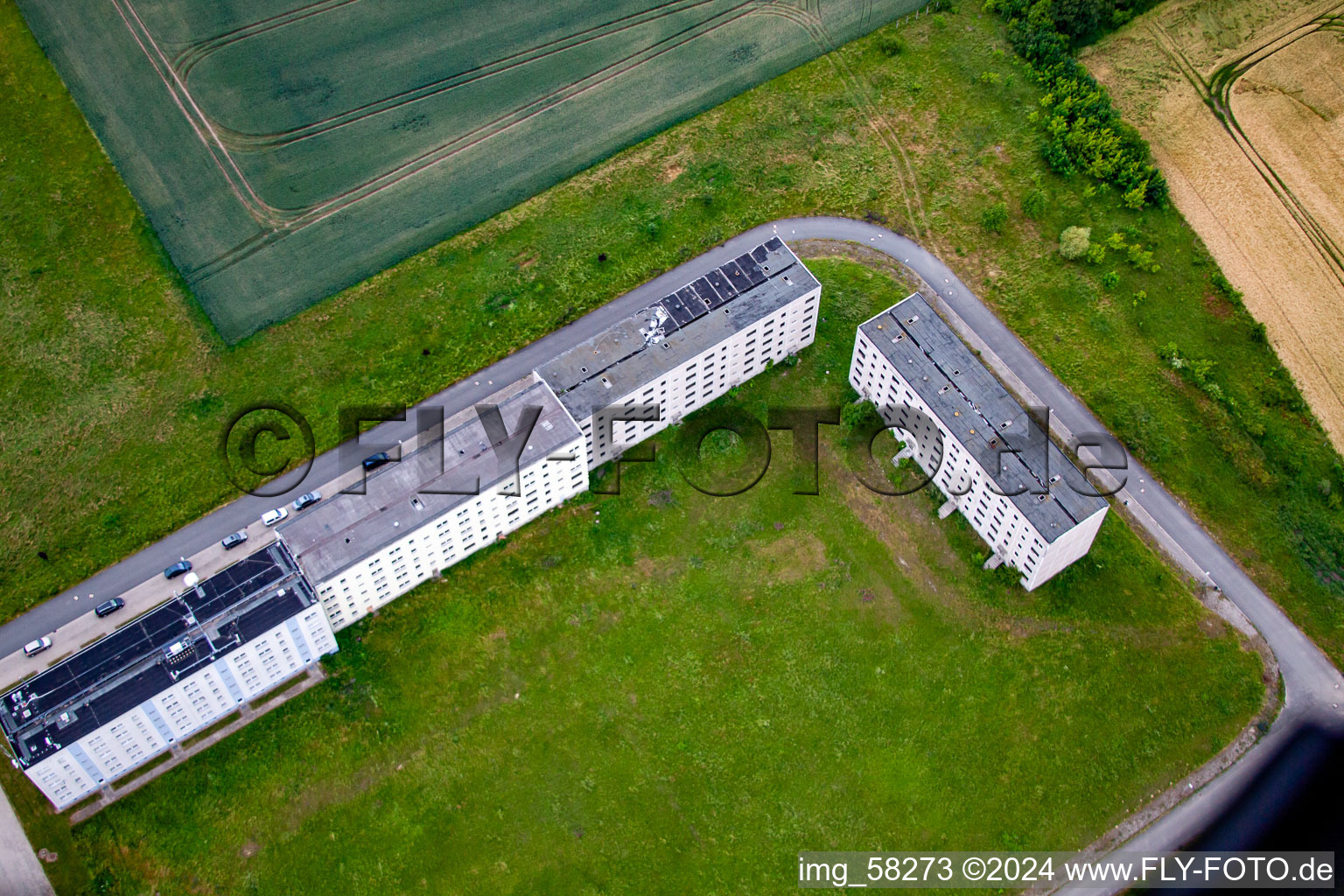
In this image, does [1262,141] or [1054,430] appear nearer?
[1054,430]

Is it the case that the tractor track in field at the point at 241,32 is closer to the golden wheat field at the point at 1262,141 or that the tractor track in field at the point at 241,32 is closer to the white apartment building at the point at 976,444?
the white apartment building at the point at 976,444

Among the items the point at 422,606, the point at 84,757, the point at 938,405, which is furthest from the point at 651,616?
the point at 84,757

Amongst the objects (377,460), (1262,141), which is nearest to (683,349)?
(377,460)

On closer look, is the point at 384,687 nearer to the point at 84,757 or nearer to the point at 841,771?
the point at 84,757

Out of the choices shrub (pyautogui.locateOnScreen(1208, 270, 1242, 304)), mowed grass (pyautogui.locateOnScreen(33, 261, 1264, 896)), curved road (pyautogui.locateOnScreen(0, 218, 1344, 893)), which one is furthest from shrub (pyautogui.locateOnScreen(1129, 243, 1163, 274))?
mowed grass (pyautogui.locateOnScreen(33, 261, 1264, 896))

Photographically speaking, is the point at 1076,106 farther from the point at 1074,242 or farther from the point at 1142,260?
the point at 1142,260

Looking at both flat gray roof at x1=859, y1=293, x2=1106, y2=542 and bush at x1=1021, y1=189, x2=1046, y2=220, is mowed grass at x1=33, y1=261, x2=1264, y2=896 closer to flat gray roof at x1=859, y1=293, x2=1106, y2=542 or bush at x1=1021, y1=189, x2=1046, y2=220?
flat gray roof at x1=859, y1=293, x2=1106, y2=542

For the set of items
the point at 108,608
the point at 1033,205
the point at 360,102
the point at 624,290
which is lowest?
the point at 1033,205
